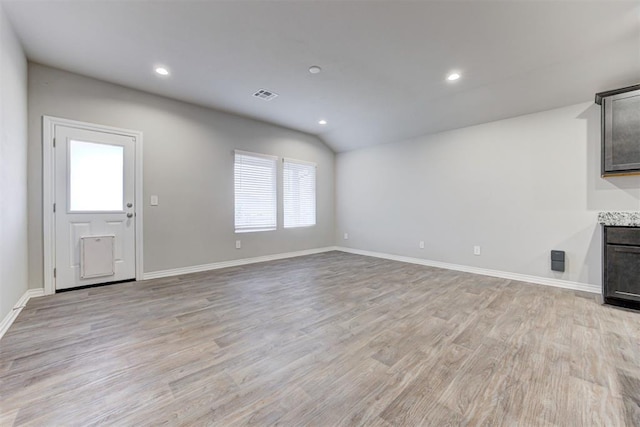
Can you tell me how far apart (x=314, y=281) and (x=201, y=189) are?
7.85ft

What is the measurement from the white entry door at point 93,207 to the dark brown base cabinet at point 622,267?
224 inches

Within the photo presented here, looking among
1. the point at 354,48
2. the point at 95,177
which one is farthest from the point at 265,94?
the point at 95,177

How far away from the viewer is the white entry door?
3178 millimetres

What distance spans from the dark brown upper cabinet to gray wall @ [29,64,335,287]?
15.2 feet

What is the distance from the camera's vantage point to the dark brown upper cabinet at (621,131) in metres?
2.74

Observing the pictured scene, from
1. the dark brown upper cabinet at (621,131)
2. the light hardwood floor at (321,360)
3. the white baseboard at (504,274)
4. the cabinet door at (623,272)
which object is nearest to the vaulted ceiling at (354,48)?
the dark brown upper cabinet at (621,131)

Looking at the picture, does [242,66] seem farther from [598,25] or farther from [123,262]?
[598,25]

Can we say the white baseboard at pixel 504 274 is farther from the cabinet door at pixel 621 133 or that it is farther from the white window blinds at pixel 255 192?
the white window blinds at pixel 255 192

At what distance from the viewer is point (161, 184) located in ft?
12.7

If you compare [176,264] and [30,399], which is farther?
[176,264]

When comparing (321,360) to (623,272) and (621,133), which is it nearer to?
(623,272)

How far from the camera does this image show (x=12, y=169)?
241 centimetres

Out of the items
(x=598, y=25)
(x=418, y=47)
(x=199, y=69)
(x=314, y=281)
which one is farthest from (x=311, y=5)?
(x=314, y=281)

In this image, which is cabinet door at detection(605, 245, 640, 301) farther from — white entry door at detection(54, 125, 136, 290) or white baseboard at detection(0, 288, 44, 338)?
white entry door at detection(54, 125, 136, 290)
